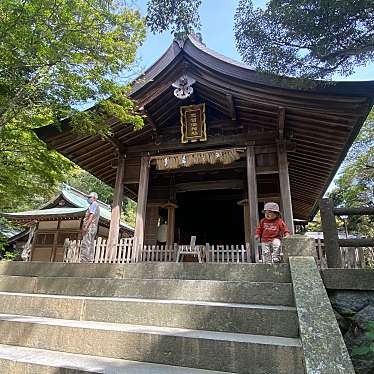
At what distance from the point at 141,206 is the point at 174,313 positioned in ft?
15.6

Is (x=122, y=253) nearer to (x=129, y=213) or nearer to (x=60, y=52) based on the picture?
(x=60, y=52)

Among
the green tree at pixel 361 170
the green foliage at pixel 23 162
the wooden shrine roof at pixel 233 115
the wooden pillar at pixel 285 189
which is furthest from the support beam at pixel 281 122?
the green tree at pixel 361 170

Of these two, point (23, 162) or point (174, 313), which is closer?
point (174, 313)

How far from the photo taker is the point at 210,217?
471 inches

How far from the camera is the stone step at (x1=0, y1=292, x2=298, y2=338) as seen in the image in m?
2.33

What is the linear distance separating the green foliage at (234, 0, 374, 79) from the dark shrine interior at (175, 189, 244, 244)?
229 inches

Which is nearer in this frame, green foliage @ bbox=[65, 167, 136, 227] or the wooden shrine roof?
the wooden shrine roof

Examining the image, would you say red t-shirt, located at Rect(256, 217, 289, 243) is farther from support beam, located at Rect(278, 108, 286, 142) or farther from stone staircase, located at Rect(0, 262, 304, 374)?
support beam, located at Rect(278, 108, 286, 142)

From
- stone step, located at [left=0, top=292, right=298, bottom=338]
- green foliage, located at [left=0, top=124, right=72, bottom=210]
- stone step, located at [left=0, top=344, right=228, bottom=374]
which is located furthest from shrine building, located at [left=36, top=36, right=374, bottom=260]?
stone step, located at [left=0, top=344, right=228, bottom=374]

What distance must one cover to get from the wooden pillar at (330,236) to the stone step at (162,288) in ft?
3.31

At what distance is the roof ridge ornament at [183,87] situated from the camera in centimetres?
696

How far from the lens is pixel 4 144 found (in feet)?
22.4

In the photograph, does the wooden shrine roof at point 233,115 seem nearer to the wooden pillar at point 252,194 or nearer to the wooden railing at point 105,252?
the wooden pillar at point 252,194

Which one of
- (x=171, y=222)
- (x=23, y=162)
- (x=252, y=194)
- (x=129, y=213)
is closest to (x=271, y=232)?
(x=252, y=194)
